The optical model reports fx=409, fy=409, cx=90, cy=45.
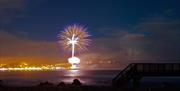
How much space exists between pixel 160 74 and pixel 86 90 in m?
14.2

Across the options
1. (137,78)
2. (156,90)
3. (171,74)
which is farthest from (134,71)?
(156,90)

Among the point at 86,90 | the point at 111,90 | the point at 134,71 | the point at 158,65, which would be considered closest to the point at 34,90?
the point at 86,90

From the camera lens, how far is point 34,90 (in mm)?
39531

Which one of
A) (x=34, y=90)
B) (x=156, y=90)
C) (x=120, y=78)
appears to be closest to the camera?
(x=34, y=90)

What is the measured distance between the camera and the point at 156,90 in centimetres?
4222

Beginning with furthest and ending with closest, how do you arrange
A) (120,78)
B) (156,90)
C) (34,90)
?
(120,78) < (156,90) < (34,90)

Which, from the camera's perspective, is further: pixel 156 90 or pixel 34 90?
pixel 156 90

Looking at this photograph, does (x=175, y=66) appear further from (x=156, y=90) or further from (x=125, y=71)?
(x=156, y=90)

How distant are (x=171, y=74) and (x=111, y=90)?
44.6 feet

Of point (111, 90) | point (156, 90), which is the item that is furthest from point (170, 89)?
point (111, 90)

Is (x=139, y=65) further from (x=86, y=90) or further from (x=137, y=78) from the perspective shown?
(x=86, y=90)

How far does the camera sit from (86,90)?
4062 cm

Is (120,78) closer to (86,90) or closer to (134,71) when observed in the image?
(134,71)

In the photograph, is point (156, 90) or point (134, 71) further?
point (134, 71)
